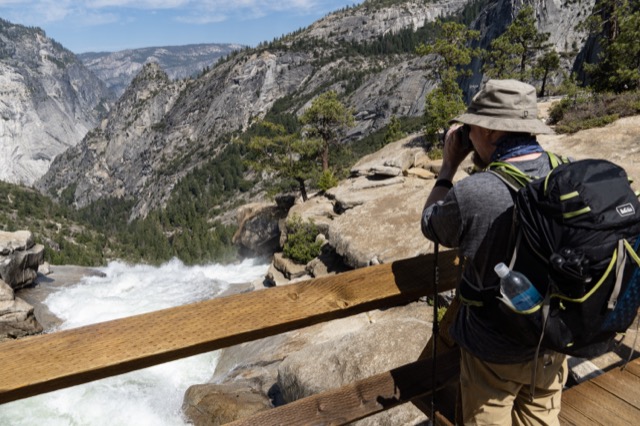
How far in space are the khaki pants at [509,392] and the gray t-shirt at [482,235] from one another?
0.14m

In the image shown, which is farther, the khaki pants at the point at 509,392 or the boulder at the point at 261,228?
the boulder at the point at 261,228

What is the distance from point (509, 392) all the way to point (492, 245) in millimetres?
833

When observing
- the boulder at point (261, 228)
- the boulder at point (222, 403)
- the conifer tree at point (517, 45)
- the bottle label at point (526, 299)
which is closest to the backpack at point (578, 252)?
the bottle label at point (526, 299)

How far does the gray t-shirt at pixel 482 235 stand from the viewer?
1987mm

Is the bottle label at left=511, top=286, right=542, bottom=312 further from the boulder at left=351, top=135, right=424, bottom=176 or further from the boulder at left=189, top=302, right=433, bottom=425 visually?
the boulder at left=351, top=135, right=424, bottom=176

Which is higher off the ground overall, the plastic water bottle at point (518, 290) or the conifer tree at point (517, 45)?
the conifer tree at point (517, 45)

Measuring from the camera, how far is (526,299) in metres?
1.80

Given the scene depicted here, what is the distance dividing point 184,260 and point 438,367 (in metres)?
73.8

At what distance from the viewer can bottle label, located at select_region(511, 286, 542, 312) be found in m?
1.79

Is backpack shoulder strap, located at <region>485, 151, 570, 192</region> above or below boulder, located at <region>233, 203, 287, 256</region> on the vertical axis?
above

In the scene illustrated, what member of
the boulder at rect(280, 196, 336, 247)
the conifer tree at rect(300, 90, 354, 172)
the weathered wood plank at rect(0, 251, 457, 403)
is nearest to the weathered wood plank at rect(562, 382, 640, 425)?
the weathered wood plank at rect(0, 251, 457, 403)

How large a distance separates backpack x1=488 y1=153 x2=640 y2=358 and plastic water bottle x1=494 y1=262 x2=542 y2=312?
0.03 meters

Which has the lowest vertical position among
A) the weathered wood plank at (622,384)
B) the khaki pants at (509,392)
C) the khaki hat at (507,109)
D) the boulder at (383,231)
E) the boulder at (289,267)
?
the boulder at (289,267)

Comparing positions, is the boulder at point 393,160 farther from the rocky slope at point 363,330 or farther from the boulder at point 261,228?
the boulder at point 261,228
